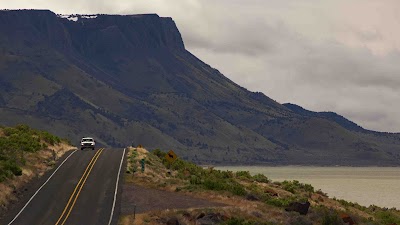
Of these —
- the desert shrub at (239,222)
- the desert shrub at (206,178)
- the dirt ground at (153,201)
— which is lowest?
the desert shrub at (239,222)

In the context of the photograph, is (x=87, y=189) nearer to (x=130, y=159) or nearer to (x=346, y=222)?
(x=130, y=159)

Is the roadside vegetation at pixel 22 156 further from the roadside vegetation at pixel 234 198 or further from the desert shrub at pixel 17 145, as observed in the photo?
the roadside vegetation at pixel 234 198

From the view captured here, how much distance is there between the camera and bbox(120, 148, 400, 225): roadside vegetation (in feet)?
157

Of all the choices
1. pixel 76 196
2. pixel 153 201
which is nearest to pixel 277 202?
pixel 153 201

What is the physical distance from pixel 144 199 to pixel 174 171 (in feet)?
49.9

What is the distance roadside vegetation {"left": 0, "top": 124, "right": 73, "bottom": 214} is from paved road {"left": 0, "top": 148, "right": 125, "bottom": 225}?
127cm

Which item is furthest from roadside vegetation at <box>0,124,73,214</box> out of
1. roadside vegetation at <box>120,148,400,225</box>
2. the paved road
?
roadside vegetation at <box>120,148,400,225</box>

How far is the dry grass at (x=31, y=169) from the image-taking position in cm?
5389

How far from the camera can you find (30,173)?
204 ft

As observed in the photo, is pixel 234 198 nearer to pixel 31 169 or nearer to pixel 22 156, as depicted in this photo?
pixel 31 169

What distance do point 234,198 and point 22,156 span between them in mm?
21357

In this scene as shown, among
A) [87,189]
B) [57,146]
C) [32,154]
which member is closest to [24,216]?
[87,189]

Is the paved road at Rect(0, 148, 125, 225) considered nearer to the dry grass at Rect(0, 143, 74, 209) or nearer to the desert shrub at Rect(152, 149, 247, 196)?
the dry grass at Rect(0, 143, 74, 209)

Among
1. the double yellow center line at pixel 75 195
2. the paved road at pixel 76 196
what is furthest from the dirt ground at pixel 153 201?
the double yellow center line at pixel 75 195
